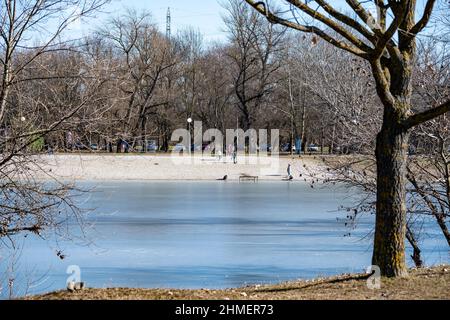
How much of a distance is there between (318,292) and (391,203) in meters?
1.45

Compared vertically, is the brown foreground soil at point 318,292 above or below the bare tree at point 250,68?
below

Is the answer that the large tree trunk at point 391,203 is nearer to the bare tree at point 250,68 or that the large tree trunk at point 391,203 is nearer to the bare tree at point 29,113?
the bare tree at point 29,113

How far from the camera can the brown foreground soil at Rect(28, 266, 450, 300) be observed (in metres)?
6.95

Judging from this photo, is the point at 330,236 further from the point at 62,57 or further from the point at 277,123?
the point at 277,123

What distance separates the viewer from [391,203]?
8.02 metres

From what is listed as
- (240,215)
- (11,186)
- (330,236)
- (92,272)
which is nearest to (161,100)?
(240,215)

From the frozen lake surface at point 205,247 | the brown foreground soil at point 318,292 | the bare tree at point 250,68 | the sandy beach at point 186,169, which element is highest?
the bare tree at point 250,68

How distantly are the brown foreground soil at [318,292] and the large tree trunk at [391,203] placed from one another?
0.80 feet

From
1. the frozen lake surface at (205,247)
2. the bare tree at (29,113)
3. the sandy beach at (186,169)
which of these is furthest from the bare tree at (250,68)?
the bare tree at (29,113)

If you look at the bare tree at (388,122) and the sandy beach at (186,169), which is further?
the sandy beach at (186,169)

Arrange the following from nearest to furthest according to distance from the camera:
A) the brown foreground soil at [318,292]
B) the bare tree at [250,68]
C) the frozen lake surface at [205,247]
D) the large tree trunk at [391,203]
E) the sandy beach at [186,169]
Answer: the brown foreground soil at [318,292], the large tree trunk at [391,203], the frozen lake surface at [205,247], the sandy beach at [186,169], the bare tree at [250,68]

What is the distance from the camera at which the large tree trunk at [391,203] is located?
26.1 feet
